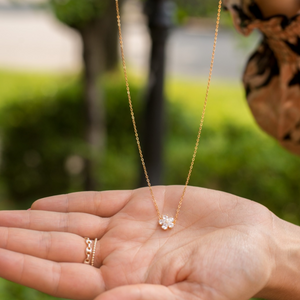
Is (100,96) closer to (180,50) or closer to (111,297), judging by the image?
(111,297)

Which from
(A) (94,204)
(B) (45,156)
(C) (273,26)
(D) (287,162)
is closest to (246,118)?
(D) (287,162)

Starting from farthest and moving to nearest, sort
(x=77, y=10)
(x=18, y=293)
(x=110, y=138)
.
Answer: (x=110, y=138), (x=77, y=10), (x=18, y=293)

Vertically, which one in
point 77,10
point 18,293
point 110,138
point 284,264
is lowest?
point 18,293

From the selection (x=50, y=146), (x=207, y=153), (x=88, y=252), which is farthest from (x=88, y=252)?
(x=50, y=146)

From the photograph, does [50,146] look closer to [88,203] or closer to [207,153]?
[207,153]

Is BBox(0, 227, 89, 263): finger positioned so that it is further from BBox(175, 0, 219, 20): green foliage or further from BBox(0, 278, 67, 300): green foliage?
BBox(175, 0, 219, 20): green foliage

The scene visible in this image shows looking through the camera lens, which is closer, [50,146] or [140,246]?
[140,246]

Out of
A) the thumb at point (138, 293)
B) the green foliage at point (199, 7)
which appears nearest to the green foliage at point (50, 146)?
the green foliage at point (199, 7)

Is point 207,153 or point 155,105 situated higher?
point 155,105
